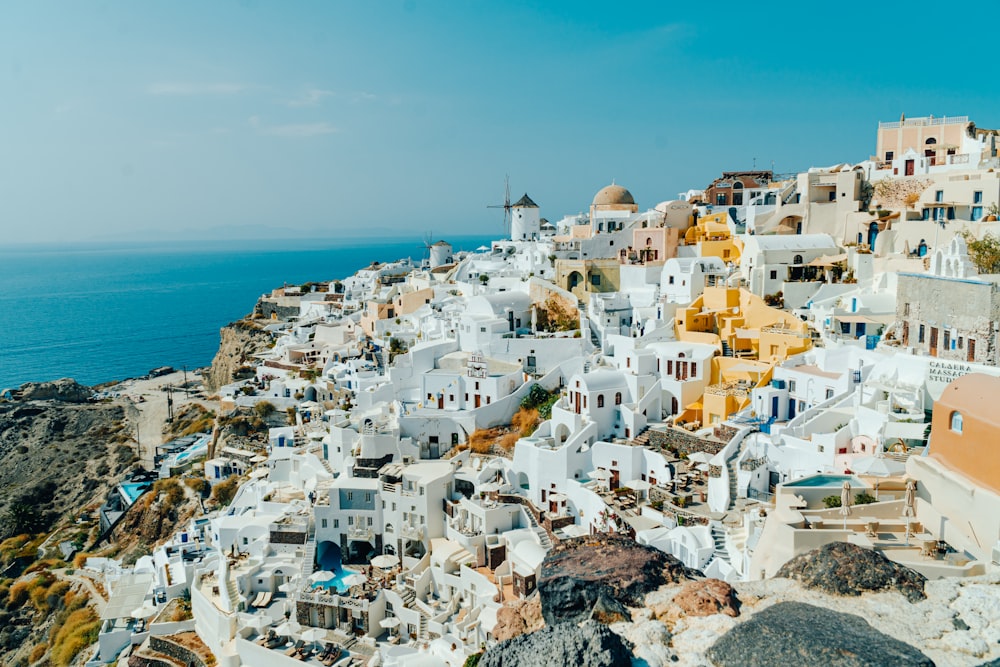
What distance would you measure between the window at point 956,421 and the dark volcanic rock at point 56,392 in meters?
55.5

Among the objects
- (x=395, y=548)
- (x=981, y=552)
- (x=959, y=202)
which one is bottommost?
(x=395, y=548)

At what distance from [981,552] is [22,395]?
57205mm

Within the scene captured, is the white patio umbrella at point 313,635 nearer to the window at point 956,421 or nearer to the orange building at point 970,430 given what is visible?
the orange building at point 970,430

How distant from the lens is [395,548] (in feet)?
75.5

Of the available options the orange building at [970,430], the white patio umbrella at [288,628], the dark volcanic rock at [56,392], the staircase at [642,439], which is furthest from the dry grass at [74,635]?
the dark volcanic rock at [56,392]

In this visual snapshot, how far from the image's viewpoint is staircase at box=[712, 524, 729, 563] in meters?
15.6

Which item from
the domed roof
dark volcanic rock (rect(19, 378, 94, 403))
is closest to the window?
the domed roof

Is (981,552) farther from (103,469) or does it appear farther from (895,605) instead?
(103,469)

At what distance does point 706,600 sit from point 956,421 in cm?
523

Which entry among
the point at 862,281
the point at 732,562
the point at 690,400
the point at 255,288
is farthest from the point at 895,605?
the point at 255,288

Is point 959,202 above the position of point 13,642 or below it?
above

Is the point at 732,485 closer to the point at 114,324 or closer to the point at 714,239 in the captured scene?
the point at 714,239

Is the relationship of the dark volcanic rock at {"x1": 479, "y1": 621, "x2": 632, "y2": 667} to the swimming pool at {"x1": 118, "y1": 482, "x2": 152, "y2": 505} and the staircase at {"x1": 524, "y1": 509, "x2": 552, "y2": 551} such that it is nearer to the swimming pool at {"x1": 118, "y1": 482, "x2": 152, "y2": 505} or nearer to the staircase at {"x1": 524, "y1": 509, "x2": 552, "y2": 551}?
the staircase at {"x1": 524, "y1": 509, "x2": 552, "y2": 551}

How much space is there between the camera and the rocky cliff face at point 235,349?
171 ft
